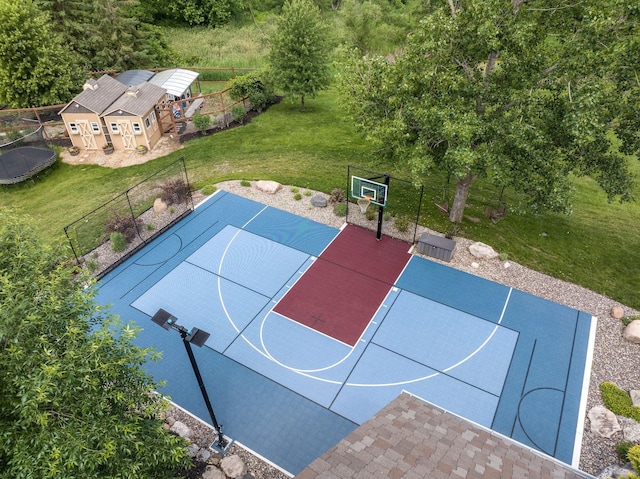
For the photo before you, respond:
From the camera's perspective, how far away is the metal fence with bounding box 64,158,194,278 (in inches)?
706

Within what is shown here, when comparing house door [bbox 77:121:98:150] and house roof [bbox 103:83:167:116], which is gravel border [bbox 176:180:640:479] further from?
house door [bbox 77:121:98:150]

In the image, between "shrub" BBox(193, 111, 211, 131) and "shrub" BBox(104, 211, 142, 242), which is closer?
"shrub" BBox(104, 211, 142, 242)

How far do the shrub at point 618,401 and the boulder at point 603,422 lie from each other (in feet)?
0.91

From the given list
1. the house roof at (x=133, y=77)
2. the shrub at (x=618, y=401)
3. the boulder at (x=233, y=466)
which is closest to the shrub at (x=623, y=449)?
the shrub at (x=618, y=401)

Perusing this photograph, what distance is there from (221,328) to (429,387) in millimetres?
7428

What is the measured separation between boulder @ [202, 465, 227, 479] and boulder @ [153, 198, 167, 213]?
1257 centimetres

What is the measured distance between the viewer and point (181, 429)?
484 inches

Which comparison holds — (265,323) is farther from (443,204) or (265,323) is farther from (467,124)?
(443,204)

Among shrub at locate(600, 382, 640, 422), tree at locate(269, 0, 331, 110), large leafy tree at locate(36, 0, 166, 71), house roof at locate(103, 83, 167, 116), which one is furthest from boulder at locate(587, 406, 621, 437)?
large leafy tree at locate(36, 0, 166, 71)

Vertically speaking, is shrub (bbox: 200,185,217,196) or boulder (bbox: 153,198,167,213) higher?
boulder (bbox: 153,198,167,213)

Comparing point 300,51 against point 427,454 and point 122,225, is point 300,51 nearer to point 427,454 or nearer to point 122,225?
point 122,225

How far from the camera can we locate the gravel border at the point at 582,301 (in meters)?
12.1

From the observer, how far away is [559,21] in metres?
15.1

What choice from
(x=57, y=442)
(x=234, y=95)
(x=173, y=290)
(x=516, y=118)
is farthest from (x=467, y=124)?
(x=234, y=95)
